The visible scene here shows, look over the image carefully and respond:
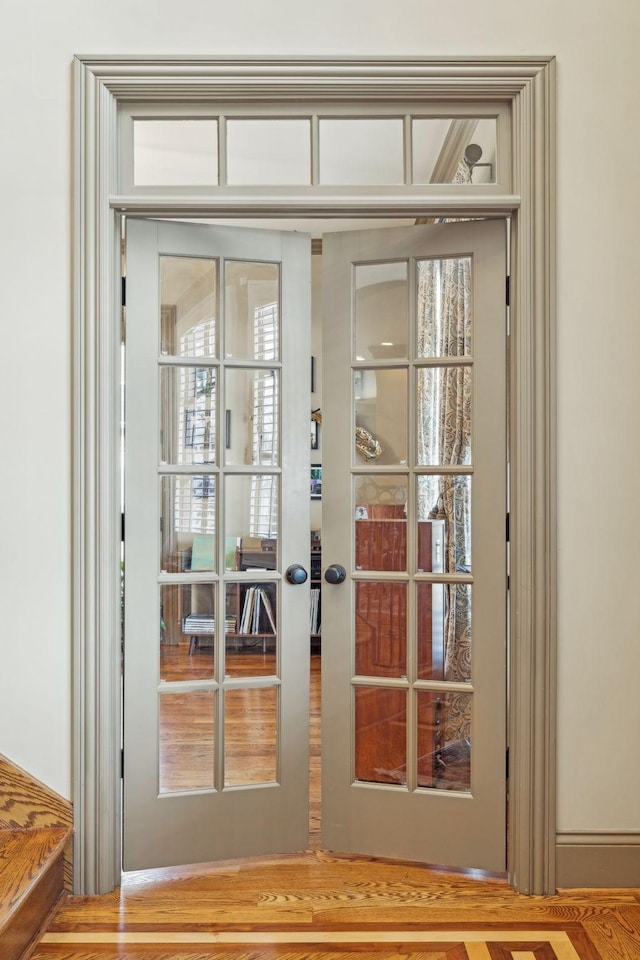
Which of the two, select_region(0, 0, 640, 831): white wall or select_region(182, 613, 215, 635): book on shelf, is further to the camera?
select_region(182, 613, 215, 635): book on shelf

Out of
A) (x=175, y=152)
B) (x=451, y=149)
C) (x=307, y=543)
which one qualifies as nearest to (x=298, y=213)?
(x=175, y=152)

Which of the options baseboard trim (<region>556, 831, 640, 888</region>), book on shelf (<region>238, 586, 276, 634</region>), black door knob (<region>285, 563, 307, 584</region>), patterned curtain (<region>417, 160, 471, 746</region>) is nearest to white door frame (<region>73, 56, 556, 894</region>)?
baseboard trim (<region>556, 831, 640, 888</region>)

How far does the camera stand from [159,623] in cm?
210

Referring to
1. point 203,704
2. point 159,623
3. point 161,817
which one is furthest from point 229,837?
point 159,623

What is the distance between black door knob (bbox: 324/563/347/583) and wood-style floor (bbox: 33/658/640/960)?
899 mm

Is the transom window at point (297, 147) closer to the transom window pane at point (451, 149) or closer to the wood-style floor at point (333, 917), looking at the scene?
the transom window pane at point (451, 149)

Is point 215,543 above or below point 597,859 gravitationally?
above

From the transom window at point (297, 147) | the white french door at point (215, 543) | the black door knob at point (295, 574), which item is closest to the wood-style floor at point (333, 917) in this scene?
the white french door at point (215, 543)

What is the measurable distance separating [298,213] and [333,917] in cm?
203

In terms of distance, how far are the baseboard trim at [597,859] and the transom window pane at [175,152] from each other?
2271 millimetres

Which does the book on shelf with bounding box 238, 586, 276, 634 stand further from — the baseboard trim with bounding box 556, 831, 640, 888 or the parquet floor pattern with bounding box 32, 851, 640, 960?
the baseboard trim with bounding box 556, 831, 640, 888

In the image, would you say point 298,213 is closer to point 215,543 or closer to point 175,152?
point 175,152

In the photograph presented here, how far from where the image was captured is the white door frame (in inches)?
77.8

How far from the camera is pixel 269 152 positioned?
6.73 ft
